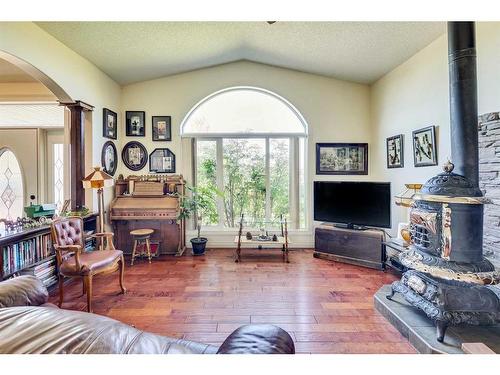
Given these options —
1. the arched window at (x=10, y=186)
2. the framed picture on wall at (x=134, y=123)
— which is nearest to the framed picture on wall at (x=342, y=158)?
the framed picture on wall at (x=134, y=123)

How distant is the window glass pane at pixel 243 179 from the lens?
477 cm

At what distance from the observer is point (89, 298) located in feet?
7.98

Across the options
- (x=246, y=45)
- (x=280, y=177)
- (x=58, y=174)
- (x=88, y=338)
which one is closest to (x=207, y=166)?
(x=280, y=177)

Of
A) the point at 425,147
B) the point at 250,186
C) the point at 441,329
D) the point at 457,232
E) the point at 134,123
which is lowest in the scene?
the point at 441,329

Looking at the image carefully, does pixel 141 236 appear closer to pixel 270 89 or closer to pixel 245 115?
pixel 245 115

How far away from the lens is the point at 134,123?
457cm

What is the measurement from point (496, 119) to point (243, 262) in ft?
10.8

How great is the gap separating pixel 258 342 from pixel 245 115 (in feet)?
13.8

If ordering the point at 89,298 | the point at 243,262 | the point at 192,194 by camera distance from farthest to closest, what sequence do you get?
the point at 192,194 < the point at 243,262 < the point at 89,298

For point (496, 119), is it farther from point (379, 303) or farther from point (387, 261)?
point (387, 261)

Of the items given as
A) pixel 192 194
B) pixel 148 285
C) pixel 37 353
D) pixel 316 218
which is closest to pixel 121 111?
pixel 192 194

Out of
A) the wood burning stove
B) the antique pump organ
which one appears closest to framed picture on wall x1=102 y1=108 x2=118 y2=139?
the antique pump organ

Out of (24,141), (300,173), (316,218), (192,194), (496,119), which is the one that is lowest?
(316,218)

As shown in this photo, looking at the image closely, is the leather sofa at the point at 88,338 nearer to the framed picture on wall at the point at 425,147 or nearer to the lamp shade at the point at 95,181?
the lamp shade at the point at 95,181
